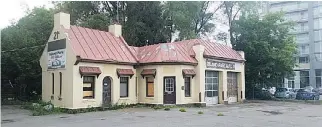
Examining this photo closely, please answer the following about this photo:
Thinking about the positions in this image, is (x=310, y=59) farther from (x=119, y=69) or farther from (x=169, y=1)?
(x=119, y=69)

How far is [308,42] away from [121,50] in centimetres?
5837

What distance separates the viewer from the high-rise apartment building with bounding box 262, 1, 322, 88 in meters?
72.1

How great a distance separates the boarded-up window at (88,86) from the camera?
2317 cm

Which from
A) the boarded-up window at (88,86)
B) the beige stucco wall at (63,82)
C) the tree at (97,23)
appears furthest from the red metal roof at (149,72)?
the tree at (97,23)

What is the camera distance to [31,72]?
99.8 ft

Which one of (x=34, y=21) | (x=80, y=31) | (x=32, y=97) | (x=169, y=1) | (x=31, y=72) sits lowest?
(x=32, y=97)

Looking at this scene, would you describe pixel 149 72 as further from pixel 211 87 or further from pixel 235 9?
pixel 235 9

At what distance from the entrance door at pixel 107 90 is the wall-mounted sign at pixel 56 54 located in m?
3.11

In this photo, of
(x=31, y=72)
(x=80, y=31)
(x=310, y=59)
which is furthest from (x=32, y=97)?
(x=310, y=59)

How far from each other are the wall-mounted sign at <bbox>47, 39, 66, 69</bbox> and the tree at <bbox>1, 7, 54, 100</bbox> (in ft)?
20.4

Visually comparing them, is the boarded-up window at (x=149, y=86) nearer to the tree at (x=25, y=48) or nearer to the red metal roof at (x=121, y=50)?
the red metal roof at (x=121, y=50)

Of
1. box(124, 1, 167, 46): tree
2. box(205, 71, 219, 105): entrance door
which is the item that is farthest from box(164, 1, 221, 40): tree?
box(205, 71, 219, 105): entrance door

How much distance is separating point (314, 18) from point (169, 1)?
A: 4470cm

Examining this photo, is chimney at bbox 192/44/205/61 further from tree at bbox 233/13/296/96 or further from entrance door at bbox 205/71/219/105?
tree at bbox 233/13/296/96
